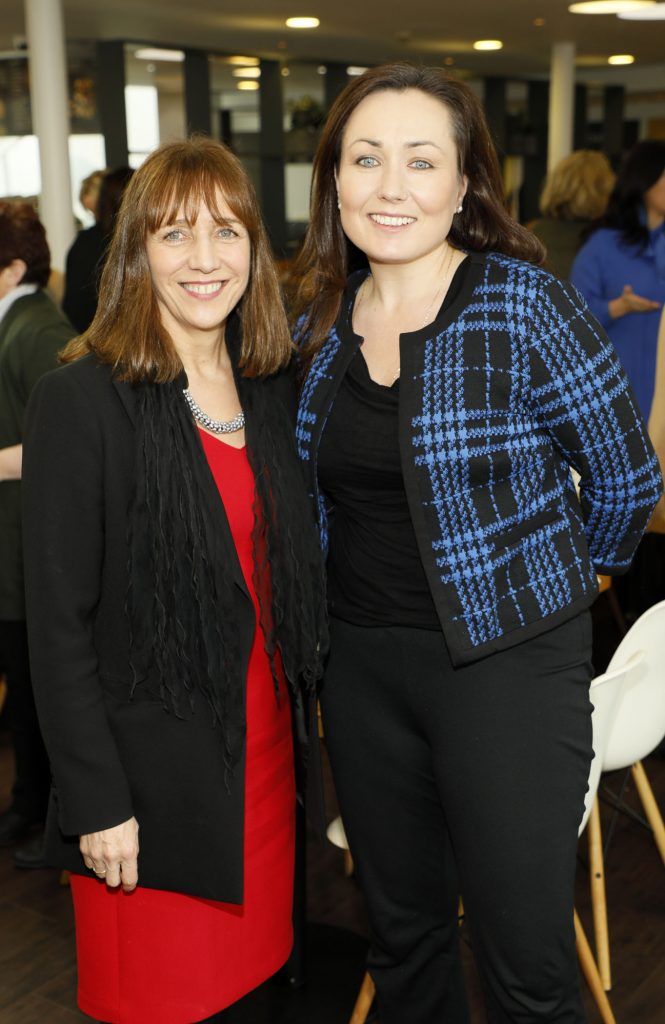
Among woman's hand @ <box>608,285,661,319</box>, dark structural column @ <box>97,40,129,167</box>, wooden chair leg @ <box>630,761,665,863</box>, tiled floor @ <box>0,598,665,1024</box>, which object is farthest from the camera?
dark structural column @ <box>97,40,129,167</box>

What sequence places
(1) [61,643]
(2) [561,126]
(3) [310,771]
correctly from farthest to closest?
(2) [561,126] < (3) [310,771] < (1) [61,643]

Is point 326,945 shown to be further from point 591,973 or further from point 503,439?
point 503,439

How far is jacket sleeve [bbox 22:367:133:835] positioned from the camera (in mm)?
1482

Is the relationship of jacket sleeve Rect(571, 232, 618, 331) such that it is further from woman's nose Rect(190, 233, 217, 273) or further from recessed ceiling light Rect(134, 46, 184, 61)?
recessed ceiling light Rect(134, 46, 184, 61)

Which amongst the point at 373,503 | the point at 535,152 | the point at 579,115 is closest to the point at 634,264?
the point at 373,503

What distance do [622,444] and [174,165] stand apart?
75cm

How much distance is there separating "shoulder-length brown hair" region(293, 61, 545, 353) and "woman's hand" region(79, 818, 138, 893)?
78 centimetres

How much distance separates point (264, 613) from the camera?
66.1 inches

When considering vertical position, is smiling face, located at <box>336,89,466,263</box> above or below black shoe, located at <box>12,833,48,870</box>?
above

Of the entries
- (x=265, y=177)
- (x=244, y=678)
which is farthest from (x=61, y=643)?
(x=265, y=177)

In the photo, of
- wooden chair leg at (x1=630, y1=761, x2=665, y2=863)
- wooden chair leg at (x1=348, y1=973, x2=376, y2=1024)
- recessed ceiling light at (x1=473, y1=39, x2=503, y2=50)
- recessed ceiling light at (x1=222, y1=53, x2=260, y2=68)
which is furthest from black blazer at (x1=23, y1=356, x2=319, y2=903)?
recessed ceiling light at (x1=222, y1=53, x2=260, y2=68)

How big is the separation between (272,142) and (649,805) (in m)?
9.40

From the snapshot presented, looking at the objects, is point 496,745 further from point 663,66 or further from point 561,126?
point 663,66

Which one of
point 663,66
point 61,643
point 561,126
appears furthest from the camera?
point 663,66
